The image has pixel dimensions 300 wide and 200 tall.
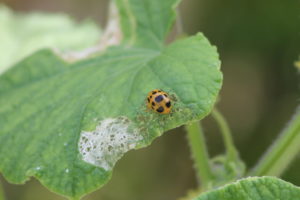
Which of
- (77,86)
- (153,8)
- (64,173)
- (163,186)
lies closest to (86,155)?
(64,173)

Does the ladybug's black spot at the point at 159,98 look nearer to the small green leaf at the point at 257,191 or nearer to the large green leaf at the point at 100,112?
the large green leaf at the point at 100,112

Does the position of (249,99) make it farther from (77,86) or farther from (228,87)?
(77,86)

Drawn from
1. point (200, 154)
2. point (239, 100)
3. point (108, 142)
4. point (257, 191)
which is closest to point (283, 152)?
point (200, 154)

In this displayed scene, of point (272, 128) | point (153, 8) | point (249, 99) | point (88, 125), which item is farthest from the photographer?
point (249, 99)

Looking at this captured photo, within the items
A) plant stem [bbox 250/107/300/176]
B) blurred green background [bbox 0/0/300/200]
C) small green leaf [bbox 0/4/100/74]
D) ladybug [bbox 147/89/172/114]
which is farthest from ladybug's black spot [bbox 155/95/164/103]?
blurred green background [bbox 0/0/300/200]

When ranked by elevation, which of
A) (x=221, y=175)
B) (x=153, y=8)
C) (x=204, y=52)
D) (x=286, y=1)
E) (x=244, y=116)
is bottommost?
(x=244, y=116)

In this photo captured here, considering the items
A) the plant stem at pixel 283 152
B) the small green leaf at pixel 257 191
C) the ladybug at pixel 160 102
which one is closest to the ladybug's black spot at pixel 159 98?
the ladybug at pixel 160 102
